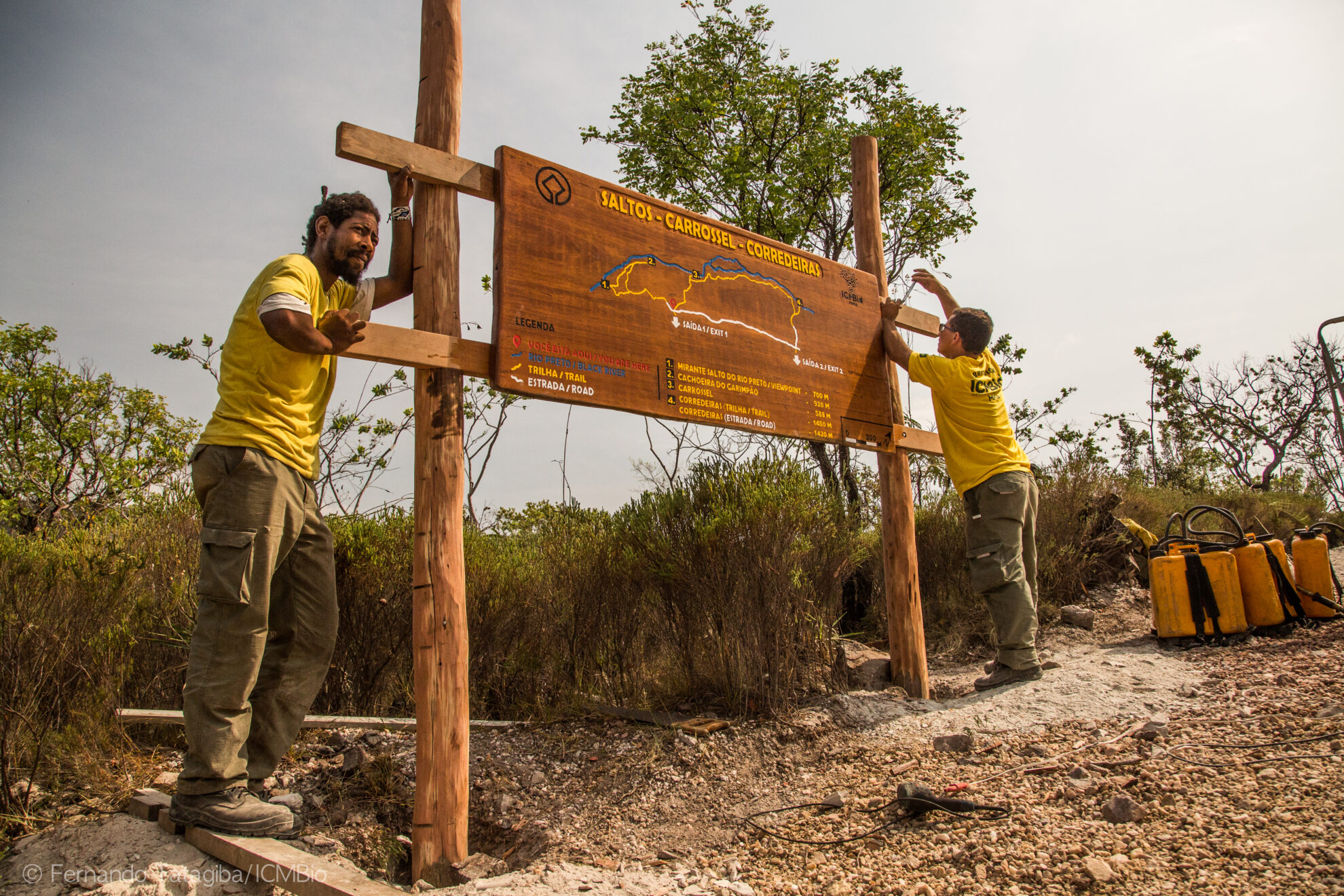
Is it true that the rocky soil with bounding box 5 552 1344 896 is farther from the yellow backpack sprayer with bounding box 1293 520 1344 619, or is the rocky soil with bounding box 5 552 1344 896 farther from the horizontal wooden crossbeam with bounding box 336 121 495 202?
the horizontal wooden crossbeam with bounding box 336 121 495 202

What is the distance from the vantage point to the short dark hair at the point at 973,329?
527 centimetres

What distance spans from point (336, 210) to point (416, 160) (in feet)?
1.32

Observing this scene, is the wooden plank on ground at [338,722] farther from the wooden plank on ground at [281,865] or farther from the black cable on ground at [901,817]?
the black cable on ground at [901,817]

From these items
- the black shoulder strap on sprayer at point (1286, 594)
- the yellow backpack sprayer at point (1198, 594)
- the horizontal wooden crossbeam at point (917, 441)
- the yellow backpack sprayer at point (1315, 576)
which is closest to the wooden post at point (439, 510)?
the horizontal wooden crossbeam at point (917, 441)

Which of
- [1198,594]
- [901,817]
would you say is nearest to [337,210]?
[901,817]

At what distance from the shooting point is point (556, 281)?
3.68 meters

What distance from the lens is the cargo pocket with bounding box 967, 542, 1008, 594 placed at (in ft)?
15.8

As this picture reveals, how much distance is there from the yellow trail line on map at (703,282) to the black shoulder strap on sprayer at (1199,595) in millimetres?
3183

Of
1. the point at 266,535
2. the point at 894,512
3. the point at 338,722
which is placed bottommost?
the point at 338,722

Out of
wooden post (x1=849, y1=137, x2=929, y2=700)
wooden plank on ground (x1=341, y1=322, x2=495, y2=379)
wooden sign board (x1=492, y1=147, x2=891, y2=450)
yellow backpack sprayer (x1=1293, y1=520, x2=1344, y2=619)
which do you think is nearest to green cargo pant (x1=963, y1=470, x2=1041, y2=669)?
wooden post (x1=849, y1=137, x2=929, y2=700)

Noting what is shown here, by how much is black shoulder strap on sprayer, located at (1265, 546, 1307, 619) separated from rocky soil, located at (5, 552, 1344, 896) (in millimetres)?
532

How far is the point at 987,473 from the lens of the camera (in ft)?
16.3

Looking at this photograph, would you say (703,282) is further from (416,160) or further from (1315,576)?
(1315,576)

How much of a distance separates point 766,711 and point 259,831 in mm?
2542
